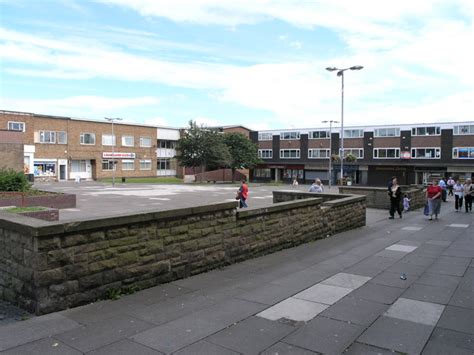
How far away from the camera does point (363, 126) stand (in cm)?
7212

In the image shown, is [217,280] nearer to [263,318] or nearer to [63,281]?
[263,318]

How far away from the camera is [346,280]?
6.51 metres

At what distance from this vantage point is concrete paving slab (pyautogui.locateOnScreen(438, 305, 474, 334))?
4555 millimetres

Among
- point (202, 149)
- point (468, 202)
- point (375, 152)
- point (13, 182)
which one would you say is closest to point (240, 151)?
point (202, 149)

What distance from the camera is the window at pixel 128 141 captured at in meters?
73.2

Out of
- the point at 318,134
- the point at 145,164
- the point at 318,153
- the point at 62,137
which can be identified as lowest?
the point at 145,164

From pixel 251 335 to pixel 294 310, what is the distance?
37.4 inches

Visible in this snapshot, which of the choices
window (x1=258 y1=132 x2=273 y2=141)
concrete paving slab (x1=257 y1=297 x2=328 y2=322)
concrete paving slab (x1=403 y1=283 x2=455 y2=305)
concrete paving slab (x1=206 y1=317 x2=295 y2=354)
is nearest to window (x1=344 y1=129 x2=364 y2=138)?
window (x1=258 y1=132 x2=273 y2=141)

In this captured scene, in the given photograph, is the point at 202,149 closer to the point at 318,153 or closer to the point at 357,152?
the point at 318,153

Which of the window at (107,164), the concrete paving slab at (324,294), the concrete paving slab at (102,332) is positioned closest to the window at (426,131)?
the window at (107,164)

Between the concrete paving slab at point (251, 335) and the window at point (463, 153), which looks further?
the window at point (463, 153)

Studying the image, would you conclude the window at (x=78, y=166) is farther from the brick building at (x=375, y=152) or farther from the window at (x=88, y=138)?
the brick building at (x=375, y=152)

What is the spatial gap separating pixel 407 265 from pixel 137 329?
5.30m

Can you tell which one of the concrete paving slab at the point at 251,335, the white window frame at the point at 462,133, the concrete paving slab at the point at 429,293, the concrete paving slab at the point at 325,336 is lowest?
the concrete paving slab at the point at 429,293
